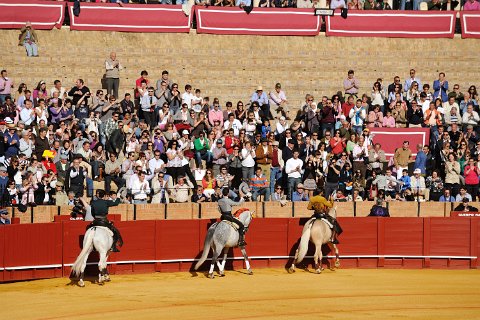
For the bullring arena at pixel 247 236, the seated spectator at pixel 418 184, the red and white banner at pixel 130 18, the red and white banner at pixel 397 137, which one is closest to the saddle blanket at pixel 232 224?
the bullring arena at pixel 247 236

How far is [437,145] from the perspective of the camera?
33688mm

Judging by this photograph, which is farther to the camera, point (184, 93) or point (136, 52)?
point (136, 52)

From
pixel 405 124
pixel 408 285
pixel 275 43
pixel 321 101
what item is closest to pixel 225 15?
pixel 275 43

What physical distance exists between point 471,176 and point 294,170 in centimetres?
439

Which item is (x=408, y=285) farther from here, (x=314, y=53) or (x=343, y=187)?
(x=314, y=53)

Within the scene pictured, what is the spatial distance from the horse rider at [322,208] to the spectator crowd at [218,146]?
2.50ft

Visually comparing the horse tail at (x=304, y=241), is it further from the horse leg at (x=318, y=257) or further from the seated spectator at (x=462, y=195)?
the seated spectator at (x=462, y=195)

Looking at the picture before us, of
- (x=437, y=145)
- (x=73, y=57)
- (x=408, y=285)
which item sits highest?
(x=73, y=57)

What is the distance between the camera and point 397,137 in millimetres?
34375

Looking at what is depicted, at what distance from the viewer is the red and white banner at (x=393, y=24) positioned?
128 ft

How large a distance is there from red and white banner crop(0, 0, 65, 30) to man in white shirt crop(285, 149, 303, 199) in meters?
8.68

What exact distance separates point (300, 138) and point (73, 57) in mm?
7219

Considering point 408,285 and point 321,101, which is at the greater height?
point 321,101

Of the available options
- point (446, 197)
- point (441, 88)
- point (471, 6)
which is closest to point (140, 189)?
point (446, 197)
